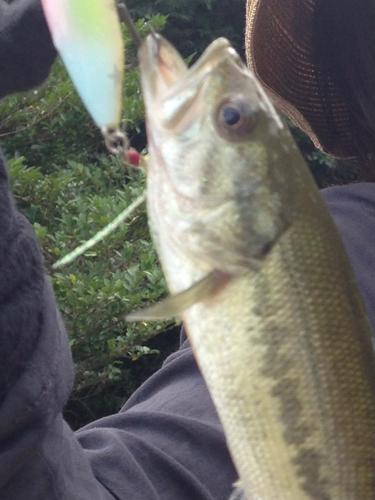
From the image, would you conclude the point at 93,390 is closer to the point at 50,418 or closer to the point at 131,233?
the point at 131,233

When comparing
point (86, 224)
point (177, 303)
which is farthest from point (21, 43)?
point (86, 224)

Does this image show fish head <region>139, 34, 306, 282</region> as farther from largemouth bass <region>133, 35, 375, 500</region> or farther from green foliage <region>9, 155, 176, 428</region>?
green foliage <region>9, 155, 176, 428</region>

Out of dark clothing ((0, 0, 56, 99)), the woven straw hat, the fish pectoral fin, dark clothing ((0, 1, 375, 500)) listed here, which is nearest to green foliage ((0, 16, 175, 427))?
the woven straw hat

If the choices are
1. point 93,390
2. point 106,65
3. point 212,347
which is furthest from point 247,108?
point 93,390

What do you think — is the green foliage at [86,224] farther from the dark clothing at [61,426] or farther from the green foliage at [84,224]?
the dark clothing at [61,426]

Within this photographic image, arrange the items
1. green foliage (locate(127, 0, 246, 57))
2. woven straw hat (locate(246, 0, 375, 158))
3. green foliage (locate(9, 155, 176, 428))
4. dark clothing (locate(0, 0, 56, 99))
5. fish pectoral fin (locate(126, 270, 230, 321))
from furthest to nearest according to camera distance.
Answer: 1. green foliage (locate(127, 0, 246, 57))
2. green foliage (locate(9, 155, 176, 428))
3. woven straw hat (locate(246, 0, 375, 158))
4. dark clothing (locate(0, 0, 56, 99))
5. fish pectoral fin (locate(126, 270, 230, 321))
